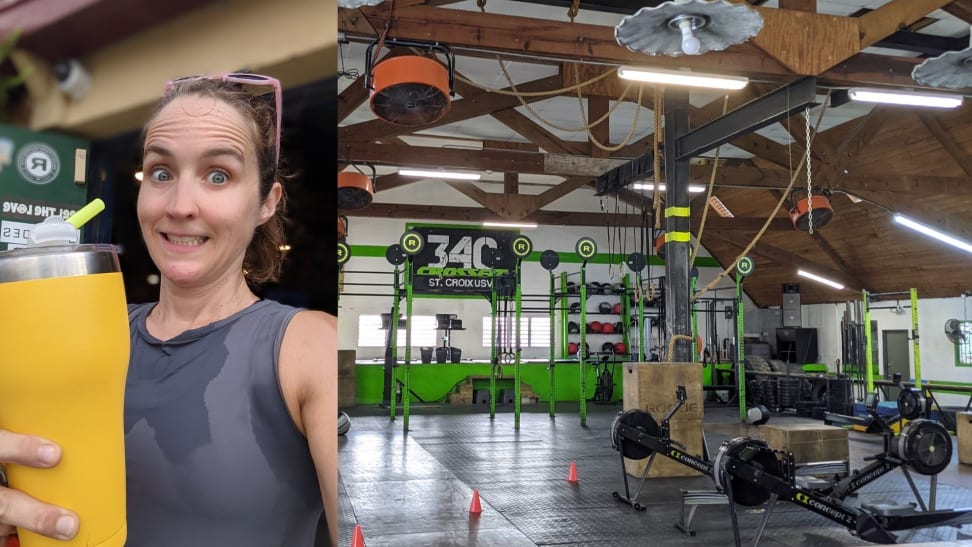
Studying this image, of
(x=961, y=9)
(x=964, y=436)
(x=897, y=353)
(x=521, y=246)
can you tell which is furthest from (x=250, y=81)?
(x=897, y=353)

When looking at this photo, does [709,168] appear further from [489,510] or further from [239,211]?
[239,211]

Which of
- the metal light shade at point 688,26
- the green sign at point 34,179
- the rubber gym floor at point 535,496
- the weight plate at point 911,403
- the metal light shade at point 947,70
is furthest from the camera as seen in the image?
the weight plate at point 911,403

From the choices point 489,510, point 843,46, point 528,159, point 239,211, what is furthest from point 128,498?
point 528,159

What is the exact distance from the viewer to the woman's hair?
0.91 m

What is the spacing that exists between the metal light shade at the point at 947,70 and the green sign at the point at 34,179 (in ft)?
14.2

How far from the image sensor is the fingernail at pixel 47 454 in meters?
0.70

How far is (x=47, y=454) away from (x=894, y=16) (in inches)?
211

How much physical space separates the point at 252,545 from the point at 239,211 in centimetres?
44

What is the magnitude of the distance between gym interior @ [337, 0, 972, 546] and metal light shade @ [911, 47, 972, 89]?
3 cm

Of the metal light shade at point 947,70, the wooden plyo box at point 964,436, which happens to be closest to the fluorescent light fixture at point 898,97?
the metal light shade at point 947,70

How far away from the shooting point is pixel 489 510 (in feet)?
15.6

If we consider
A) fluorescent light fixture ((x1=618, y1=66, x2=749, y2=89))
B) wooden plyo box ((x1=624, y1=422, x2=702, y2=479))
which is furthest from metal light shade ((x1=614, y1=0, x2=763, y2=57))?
wooden plyo box ((x1=624, y1=422, x2=702, y2=479))

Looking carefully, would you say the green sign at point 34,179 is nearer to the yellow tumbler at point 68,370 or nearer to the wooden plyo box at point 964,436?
the yellow tumbler at point 68,370

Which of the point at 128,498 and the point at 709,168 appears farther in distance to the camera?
the point at 709,168
